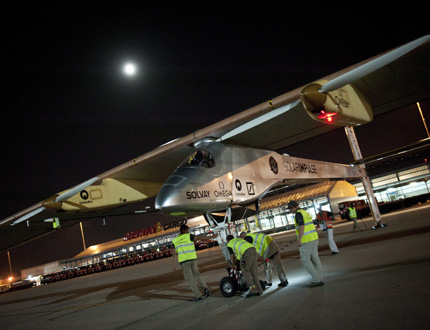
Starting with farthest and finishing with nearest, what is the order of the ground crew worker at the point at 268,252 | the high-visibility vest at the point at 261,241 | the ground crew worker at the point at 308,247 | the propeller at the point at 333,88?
the high-visibility vest at the point at 261,241 → the ground crew worker at the point at 268,252 → the propeller at the point at 333,88 → the ground crew worker at the point at 308,247

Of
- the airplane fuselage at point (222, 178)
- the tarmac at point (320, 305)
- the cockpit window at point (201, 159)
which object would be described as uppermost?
the cockpit window at point (201, 159)

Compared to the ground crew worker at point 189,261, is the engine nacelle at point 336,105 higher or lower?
higher

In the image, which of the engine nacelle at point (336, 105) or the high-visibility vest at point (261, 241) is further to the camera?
the high-visibility vest at point (261, 241)

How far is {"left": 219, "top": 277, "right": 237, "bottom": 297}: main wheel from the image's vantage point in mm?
6688

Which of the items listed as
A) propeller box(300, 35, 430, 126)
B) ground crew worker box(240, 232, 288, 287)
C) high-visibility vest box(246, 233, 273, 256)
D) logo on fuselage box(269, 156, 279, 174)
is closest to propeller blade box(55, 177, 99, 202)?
logo on fuselage box(269, 156, 279, 174)

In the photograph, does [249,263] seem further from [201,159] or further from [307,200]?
[307,200]

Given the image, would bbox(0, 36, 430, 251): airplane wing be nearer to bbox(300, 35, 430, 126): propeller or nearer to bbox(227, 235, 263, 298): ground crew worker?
bbox(300, 35, 430, 126): propeller

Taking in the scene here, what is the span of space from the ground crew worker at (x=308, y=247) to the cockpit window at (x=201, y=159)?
143 inches

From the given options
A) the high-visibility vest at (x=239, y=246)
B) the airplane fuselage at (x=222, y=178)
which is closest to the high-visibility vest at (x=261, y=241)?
the high-visibility vest at (x=239, y=246)

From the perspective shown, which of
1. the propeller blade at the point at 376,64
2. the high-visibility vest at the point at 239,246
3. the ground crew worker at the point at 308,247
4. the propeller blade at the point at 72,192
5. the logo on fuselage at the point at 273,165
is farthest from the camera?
the propeller blade at the point at 72,192

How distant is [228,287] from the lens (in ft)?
22.2

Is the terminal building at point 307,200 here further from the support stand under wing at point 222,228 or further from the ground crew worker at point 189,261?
the ground crew worker at point 189,261

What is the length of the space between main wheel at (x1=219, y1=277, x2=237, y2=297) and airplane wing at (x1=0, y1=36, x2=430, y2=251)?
163 inches

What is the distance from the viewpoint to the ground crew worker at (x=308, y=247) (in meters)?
6.02
